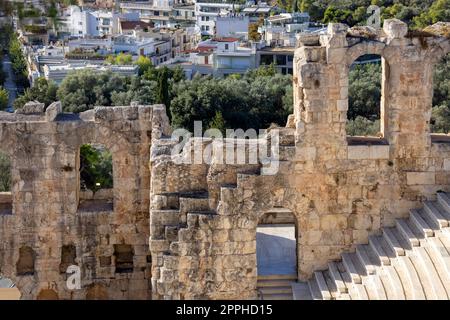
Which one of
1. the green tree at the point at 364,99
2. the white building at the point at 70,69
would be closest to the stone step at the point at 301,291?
the green tree at the point at 364,99

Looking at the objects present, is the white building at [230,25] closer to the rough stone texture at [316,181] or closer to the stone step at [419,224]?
the rough stone texture at [316,181]

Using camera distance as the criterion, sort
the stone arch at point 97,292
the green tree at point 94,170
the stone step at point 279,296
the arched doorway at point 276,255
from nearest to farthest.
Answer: the stone step at point 279,296 < the arched doorway at point 276,255 < the stone arch at point 97,292 < the green tree at point 94,170

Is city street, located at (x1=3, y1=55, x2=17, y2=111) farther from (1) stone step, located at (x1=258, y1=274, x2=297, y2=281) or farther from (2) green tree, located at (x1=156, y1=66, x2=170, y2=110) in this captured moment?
(1) stone step, located at (x1=258, y1=274, x2=297, y2=281)

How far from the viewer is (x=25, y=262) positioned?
1888 centimetres

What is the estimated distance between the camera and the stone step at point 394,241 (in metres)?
15.1

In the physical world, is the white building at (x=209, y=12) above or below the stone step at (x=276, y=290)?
above

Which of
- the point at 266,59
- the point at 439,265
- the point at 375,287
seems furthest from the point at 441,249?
the point at 266,59

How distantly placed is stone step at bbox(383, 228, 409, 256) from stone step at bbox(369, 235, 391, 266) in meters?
0.17

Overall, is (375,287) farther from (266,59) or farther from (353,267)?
(266,59)

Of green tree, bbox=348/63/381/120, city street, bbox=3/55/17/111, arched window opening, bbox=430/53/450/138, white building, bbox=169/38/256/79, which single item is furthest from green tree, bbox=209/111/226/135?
city street, bbox=3/55/17/111

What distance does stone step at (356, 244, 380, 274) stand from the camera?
1522cm

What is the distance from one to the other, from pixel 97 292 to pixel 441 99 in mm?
26165

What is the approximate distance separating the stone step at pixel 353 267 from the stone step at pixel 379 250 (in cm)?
40

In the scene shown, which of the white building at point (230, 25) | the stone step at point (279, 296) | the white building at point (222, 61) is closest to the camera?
the stone step at point (279, 296)
